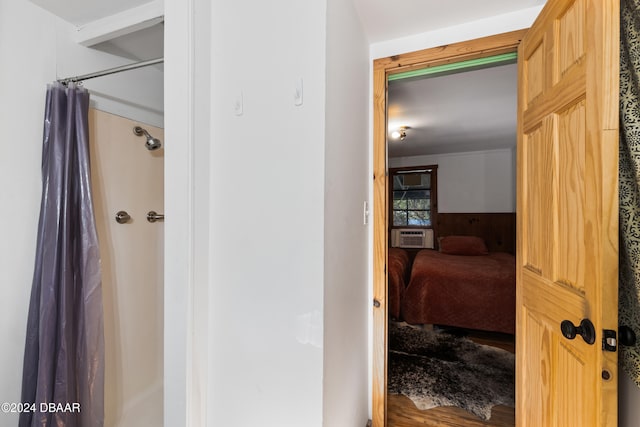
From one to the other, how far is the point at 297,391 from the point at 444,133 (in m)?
3.90

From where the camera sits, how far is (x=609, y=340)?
0.74m

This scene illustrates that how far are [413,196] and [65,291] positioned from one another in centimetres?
527

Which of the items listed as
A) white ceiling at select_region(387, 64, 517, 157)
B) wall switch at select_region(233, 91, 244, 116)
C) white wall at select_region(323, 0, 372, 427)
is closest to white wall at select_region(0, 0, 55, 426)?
wall switch at select_region(233, 91, 244, 116)

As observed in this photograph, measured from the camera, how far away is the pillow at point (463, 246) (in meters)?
4.17

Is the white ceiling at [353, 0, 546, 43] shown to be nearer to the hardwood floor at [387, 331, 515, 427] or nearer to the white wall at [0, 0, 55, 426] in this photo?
the white wall at [0, 0, 55, 426]

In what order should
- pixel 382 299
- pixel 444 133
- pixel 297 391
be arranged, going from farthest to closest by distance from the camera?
pixel 444 133
pixel 382 299
pixel 297 391

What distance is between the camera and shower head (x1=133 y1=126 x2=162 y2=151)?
164 centimetres

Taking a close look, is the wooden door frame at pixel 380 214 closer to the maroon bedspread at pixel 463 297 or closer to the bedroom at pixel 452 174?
the bedroom at pixel 452 174

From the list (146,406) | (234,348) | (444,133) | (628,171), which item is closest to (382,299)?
(234,348)

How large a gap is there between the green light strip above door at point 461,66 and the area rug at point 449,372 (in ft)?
6.93

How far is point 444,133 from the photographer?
3859mm

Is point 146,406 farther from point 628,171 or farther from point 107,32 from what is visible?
point 628,171

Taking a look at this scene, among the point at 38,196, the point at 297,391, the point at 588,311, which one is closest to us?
the point at 588,311

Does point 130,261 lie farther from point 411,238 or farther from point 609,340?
point 411,238
